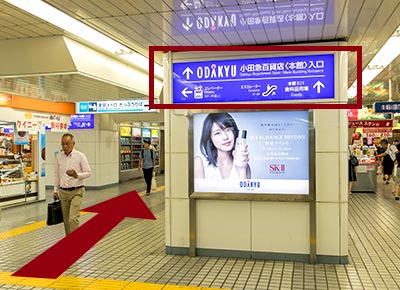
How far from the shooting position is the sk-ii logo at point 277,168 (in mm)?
4938

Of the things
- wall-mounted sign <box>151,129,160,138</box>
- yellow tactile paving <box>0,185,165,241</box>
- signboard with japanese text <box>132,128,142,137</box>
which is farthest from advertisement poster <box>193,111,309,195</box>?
wall-mounted sign <box>151,129,160,138</box>

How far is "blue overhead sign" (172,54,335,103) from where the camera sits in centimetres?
464

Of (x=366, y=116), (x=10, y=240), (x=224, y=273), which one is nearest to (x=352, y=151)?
(x=366, y=116)

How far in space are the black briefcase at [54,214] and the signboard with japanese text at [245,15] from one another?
2788 mm

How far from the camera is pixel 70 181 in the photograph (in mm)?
5258

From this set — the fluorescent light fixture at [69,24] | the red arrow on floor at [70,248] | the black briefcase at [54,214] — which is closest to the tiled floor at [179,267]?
the red arrow on floor at [70,248]

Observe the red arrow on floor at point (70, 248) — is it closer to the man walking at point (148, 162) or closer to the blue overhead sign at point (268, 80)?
the blue overhead sign at point (268, 80)

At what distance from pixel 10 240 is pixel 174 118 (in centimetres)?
340

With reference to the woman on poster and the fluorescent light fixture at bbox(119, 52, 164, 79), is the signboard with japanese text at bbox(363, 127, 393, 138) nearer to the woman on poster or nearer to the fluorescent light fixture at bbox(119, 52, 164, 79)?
the fluorescent light fixture at bbox(119, 52, 164, 79)

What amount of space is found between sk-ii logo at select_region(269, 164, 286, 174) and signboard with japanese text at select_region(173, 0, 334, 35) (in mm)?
1642

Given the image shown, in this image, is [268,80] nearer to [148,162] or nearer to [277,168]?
[277,168]

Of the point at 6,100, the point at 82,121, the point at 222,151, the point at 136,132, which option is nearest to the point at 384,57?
the point at 222,151

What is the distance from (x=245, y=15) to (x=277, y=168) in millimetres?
1914

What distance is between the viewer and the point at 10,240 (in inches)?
249
